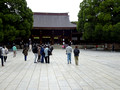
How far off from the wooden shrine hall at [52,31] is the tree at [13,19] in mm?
7445

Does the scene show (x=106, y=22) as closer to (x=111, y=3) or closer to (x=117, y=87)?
(x=111, y=3)

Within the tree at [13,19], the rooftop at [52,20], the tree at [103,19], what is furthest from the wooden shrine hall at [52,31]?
the tree at [103,19]

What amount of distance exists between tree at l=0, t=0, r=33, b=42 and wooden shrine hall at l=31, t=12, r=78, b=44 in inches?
293

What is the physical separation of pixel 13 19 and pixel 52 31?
524 inches

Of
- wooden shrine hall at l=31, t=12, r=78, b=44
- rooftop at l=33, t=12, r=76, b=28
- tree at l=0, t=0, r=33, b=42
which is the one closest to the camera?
tree at l=0, t=0, r=33, b=42

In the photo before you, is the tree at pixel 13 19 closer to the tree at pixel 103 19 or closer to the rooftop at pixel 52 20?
the rooftop at pixel 52 20

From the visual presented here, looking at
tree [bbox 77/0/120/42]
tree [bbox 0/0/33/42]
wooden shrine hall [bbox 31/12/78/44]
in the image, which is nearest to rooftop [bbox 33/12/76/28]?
wooden shrine hall [bbox 31/12/78/44]

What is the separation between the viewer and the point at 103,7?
24812 millimetres

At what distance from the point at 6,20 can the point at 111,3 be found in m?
16.3

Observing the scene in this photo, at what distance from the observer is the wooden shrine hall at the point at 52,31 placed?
36.5 meters

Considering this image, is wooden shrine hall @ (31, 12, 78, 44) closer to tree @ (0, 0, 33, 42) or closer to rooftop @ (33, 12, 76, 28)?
rooftop @ (33, 12, 76, 28)

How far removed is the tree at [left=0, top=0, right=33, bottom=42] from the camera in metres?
24.7

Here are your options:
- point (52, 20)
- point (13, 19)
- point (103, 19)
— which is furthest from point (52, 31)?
point (103, 19)

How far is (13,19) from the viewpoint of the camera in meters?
25.3
